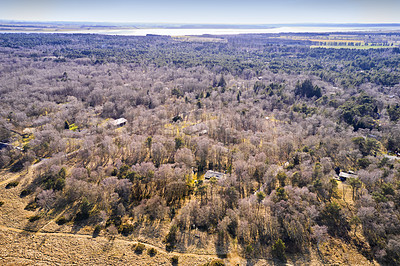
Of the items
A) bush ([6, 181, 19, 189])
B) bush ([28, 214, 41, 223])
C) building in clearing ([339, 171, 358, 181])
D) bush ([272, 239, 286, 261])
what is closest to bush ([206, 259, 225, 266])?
bush ([272, 239, 286, 261])

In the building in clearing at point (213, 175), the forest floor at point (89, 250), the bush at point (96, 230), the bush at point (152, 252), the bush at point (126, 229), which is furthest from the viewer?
the building in clearing at point (213, 175)

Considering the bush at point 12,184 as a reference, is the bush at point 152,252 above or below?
below

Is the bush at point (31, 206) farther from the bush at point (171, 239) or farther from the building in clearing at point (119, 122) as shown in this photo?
the building in clearing at point (119, 122)

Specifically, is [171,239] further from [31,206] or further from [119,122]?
[119,122]

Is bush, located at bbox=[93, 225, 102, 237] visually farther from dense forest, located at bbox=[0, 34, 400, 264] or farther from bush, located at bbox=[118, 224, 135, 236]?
bush, located at bbox=[118, 224, 135, 236]

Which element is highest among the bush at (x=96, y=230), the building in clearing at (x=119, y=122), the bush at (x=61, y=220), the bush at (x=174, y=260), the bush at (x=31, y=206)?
the building in clearing at (x=119, y=122)

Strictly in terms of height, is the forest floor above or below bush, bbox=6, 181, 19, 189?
below

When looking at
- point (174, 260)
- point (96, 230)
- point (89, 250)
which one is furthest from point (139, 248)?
point (96, 230)

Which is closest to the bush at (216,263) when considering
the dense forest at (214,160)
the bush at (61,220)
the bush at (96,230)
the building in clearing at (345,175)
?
the dense forest at (214,160)

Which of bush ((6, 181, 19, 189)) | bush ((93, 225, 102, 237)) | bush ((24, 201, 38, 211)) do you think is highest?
bush ((6, 181, 19, 189))

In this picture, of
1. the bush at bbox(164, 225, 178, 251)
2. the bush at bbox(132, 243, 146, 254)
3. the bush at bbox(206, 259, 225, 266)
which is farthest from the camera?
the bush at bbox(164, 225, 178, 251)
